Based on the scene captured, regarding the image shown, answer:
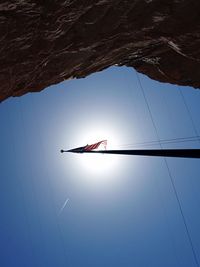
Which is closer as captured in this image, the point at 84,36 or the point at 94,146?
the point at 84,36

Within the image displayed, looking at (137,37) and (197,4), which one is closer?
(197,4)

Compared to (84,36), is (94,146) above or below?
below

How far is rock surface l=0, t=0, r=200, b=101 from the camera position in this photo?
6664 mm

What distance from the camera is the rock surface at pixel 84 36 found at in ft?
21.9

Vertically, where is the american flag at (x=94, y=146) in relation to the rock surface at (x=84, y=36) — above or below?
below

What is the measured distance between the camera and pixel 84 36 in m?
8.38

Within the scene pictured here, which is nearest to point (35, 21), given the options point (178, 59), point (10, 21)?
point (10, 21)

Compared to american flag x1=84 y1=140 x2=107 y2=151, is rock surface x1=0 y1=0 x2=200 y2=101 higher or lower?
higher

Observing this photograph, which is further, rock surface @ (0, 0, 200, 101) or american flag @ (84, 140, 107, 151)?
american flag @ (84, 140, 107, 151)

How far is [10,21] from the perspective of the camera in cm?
620

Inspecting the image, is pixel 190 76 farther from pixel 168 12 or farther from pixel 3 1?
pixel 3 1

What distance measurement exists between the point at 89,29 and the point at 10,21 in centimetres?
263

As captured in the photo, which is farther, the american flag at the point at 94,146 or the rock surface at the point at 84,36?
the american flag at the point at 94,146

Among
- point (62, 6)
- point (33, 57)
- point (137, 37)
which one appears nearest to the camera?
point (62, 6)
